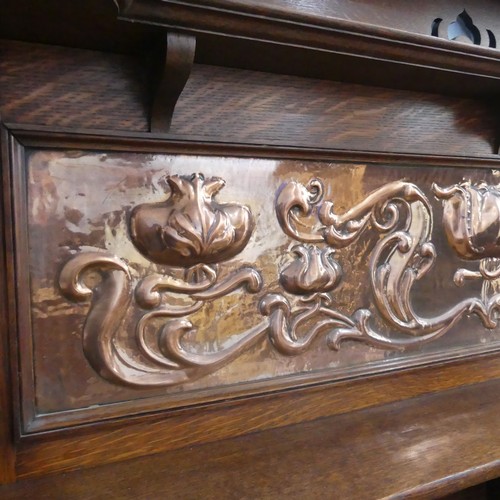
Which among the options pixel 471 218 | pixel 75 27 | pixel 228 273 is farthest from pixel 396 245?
pixel 75 27

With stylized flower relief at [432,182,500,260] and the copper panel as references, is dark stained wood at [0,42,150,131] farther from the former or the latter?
stylized flower relief at [432,182,500,260]

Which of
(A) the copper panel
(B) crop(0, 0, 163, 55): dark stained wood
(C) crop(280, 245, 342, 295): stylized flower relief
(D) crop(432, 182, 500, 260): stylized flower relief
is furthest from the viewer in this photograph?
(D) crop(432, 182, 500, 260): stylized flower relief

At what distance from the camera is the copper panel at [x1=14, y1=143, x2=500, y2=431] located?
21.1 inches

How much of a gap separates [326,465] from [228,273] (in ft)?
0.87

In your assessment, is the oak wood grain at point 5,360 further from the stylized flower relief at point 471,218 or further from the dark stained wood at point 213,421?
the stylized flower relief at point 471,218

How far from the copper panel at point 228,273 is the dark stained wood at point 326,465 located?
0.07 meters

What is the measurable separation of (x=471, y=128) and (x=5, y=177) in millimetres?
682

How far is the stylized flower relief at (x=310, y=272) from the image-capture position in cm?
65

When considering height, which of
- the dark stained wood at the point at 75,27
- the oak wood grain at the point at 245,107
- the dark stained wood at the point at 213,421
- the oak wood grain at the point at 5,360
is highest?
the dark stained wood at the point at 75,27

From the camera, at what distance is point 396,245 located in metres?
0.72

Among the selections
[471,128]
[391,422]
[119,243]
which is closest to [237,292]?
[119,243]

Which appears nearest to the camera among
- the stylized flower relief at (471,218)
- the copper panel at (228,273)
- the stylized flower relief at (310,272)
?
the copper panel at (228,273)

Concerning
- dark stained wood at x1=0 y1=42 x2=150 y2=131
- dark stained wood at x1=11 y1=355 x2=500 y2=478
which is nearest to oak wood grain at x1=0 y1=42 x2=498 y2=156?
dark stained wood at x1=0 y1=42 x2=150 y2=131

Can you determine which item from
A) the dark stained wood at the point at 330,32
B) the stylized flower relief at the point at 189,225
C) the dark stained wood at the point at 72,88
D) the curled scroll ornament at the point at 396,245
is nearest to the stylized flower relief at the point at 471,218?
the curled scroll ornament at the point at 396,245
